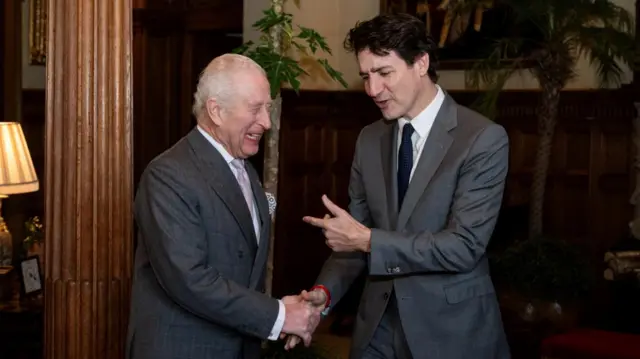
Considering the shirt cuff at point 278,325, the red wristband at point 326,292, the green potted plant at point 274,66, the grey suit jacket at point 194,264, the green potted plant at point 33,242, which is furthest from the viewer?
the green potted plant at point 33,242

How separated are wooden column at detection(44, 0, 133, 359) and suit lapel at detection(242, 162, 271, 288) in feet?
2.03

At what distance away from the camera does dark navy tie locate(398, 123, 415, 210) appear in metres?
3.13

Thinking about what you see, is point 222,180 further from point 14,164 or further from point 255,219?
point 14,164

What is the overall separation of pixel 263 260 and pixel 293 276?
5.21 meters

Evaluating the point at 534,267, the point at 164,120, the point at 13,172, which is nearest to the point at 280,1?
the point at 13,172

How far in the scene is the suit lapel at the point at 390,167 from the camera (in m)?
3.12

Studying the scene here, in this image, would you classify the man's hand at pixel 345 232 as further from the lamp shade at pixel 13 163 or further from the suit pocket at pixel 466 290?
the lamp shade at pixel 13 163

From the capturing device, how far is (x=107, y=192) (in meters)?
3.51

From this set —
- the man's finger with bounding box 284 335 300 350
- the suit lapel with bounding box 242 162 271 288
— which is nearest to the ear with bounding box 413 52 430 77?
the suit lapel with bounding box 242 162 271 288

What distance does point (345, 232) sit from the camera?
3.02 metres

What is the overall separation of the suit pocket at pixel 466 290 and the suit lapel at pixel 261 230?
549 mm

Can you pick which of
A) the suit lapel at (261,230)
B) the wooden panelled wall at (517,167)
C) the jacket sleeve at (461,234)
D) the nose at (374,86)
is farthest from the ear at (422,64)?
the wooden panelled wall at (517,167)

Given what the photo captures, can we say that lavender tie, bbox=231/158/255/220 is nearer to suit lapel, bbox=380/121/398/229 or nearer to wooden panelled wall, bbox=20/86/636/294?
suit lapel, bbox=380/121/398/229

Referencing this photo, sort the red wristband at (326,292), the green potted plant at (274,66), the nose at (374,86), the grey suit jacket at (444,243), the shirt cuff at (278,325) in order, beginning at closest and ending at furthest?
the shirt cuff at (278,325)
the grey suit jacket at (444,243)
the nose at (374,86)
the red wristband at (326,292)
the green potted plant at (274,66)
